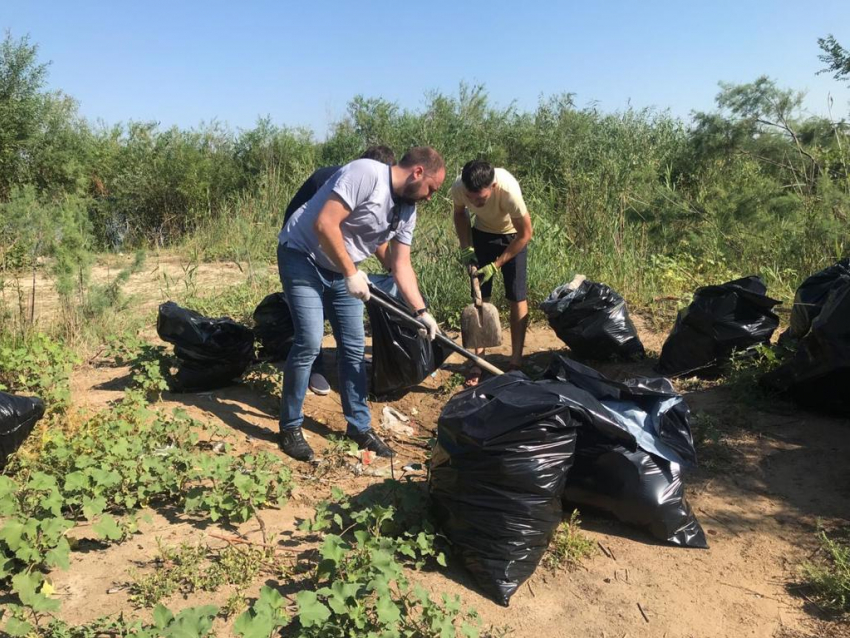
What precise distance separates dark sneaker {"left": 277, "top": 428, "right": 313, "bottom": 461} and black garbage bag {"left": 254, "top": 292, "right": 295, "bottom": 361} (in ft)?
4.04

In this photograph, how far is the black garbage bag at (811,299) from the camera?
376cm

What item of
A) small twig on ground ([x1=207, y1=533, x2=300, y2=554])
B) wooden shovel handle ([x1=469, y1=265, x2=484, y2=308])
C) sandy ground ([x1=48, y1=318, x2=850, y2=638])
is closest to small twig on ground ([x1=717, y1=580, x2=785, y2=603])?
sandy ground ([x1=48, y1=318, x2=850, y2=638])

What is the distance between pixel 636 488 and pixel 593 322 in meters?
2.04

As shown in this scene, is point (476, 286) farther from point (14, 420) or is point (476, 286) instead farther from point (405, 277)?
point (14, 420)

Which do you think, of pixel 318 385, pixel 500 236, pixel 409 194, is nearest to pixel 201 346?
pixel 318 385

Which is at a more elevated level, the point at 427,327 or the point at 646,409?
the point at 427,327

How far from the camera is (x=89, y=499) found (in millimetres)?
2533

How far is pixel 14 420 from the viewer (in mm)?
2928

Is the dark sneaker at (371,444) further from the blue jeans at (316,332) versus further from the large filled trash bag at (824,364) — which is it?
the large filled trash bag at (824,364)

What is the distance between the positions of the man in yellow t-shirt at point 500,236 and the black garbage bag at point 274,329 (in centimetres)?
133

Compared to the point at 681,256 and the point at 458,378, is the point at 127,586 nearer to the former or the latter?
the point at 458,378

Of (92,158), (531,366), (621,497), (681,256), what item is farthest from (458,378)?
(92,158)

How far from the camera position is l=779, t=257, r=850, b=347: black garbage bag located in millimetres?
3758

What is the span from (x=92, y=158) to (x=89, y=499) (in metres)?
10.6
